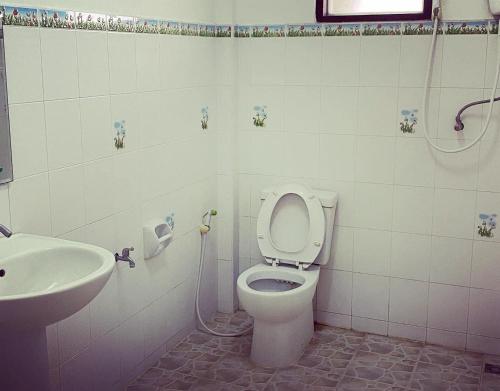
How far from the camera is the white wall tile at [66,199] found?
7.63ft

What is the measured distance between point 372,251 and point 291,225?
1.53 feet

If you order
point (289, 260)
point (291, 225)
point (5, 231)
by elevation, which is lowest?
point (289, 260)

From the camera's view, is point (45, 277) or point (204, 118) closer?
point (45, 277)

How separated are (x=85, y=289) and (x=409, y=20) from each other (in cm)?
211

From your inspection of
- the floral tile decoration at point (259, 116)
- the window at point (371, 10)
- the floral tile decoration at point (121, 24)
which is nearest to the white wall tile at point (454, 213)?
the window at point (371, 10)

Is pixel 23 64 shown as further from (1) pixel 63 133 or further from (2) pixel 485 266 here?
(2) pixel 485 266

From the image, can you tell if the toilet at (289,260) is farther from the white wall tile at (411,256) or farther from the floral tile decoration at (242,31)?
the floral tile decoration at (242,31)

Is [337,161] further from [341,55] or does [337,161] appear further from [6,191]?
[6,191]

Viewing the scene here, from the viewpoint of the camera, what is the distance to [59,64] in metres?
2.29

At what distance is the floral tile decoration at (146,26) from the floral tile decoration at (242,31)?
0.67 m

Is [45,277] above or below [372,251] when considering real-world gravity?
above

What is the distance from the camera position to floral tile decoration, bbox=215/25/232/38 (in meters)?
3.41

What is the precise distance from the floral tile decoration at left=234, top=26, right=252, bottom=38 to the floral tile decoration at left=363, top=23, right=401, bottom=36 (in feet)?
2.08

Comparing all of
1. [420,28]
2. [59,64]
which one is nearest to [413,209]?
[420,28]
